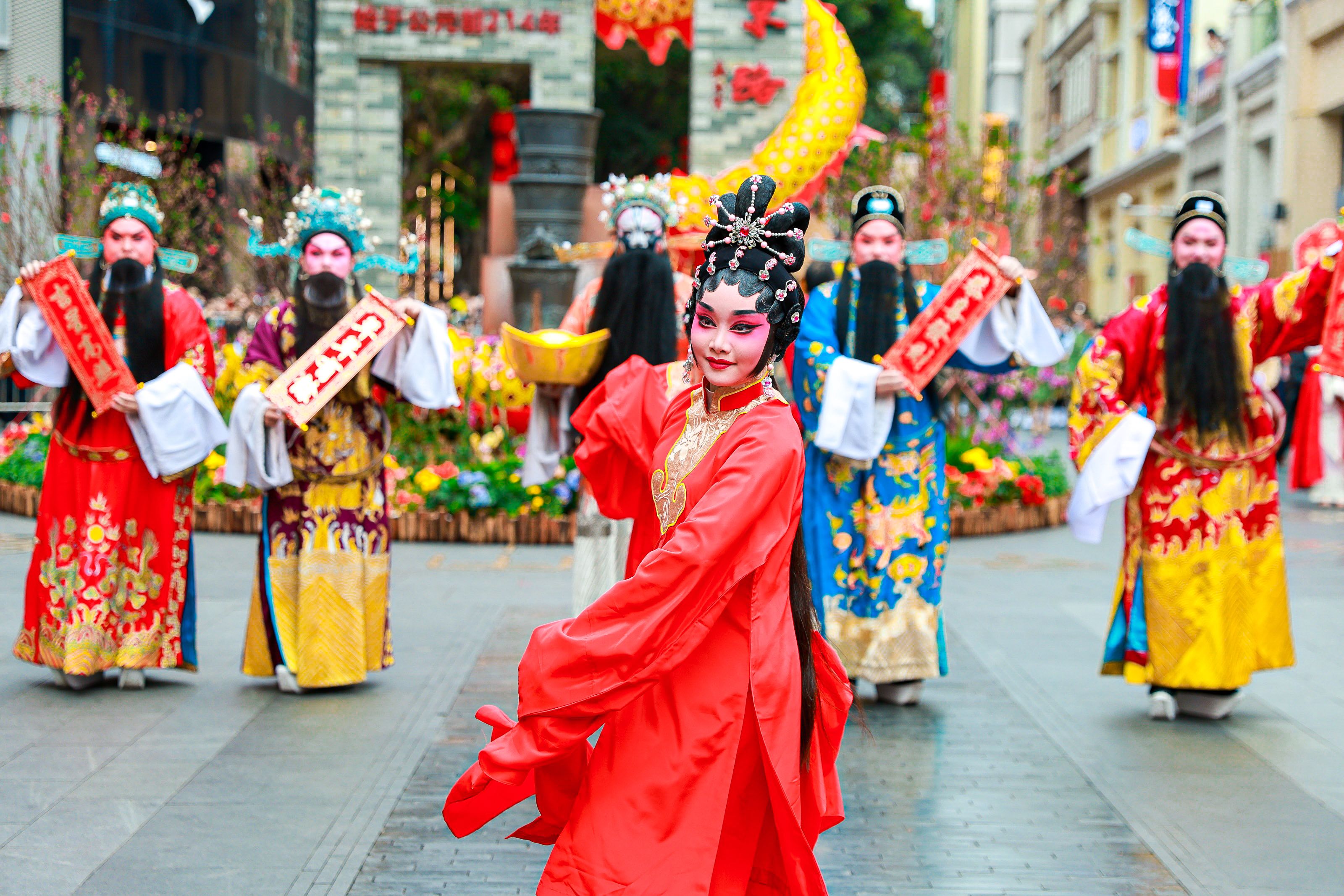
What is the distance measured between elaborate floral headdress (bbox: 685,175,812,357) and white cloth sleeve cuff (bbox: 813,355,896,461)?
7.45 ft

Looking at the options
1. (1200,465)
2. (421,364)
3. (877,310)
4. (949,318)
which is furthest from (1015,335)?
(421,364)

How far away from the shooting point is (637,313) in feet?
17.6

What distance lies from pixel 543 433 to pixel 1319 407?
27.6 feet

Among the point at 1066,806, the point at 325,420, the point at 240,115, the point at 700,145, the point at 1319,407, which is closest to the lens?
the point at 1066,806

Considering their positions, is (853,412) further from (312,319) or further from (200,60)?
(200,60)

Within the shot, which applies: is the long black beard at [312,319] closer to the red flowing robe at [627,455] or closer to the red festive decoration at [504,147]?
the red flowing robe at [627,455]

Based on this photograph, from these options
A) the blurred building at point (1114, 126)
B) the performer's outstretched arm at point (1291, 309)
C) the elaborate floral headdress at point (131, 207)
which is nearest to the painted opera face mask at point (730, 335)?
the performer's outstretched arm at point (1291, 309)

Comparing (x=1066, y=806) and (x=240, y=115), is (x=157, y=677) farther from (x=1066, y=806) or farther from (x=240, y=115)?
(x=240, y=115)

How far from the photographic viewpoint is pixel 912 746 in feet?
16.7

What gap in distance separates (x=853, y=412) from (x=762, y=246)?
7.91 ft

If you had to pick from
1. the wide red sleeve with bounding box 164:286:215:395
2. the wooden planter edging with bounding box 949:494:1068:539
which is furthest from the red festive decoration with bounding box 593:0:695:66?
the wide red sleeve with bounding box 164:286:215:395

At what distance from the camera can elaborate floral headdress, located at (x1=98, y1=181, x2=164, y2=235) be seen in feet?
18.2

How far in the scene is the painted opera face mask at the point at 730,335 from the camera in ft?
9.74

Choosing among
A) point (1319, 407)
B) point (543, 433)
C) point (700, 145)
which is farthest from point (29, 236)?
point (1319, 407)
